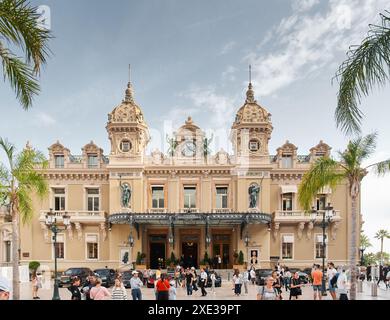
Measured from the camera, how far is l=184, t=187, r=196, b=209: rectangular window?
34406 millimetres

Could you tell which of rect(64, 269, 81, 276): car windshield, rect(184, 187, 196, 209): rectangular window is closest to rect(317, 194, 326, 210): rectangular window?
rect(184, 187, 196, 209): rectangular window

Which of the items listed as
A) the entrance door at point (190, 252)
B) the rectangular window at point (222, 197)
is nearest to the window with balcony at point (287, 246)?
the rectangular window at point (222, 197)

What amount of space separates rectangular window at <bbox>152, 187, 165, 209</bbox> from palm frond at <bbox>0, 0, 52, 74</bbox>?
2735 cm

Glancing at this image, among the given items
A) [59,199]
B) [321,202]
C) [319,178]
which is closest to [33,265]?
[59,199]

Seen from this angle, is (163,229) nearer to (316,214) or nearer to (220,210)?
(220,210)

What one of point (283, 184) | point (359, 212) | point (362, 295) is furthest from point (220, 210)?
point (362, 295)

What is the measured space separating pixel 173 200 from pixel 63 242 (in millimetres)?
10772

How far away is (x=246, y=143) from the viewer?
33.7 meters

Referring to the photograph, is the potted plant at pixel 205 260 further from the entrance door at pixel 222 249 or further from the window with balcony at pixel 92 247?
the window with balcony at pixel 92 247

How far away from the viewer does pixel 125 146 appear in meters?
34.2

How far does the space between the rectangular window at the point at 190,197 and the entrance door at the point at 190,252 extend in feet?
11.4

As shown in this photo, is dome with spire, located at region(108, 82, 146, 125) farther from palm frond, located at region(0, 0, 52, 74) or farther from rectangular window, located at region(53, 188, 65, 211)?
palm frond, located at region(0, 0, 52, 74)
